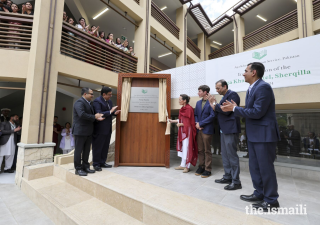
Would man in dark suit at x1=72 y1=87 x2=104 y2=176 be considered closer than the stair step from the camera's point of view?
No

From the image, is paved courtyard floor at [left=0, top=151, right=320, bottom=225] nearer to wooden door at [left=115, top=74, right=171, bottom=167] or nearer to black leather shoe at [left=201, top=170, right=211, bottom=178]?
black leather shoe at [left=201, top=170, right=211, bottom=178]

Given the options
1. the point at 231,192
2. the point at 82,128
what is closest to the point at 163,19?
the point at 82,128

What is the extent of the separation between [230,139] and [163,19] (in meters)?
9.45

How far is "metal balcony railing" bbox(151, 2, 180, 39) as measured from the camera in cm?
898

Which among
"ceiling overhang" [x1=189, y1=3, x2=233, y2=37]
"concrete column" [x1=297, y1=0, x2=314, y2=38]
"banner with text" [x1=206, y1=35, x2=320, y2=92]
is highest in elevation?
"ceiling overhang" [x1=189, y1=3, x2=233, y2=37]

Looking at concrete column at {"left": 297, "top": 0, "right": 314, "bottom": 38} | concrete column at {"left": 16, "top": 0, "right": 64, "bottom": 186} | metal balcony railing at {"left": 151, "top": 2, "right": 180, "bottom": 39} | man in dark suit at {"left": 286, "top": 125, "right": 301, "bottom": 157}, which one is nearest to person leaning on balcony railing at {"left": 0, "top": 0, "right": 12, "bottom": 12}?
concrete column at {"left": 16, "top": 0, "right": 64, "bottom": 186}

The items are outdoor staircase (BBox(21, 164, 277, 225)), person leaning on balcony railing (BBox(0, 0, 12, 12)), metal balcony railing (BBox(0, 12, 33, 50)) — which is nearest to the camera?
outdoor staircase (BBox(21, 164, 277, 225))

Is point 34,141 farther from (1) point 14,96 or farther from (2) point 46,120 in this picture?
(1) point 14,96

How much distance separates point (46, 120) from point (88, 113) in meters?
2.20

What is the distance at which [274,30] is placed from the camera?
9094mm

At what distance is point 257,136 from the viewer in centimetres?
188

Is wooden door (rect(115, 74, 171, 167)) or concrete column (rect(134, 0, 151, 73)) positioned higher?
concrete column (rect(134, 0, 151, 73))

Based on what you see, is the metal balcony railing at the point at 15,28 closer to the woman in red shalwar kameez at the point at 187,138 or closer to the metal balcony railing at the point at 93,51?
the metal balcony railing at the point at 93,51

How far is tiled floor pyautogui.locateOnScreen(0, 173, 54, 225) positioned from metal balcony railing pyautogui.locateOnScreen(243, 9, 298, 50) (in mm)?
12139
